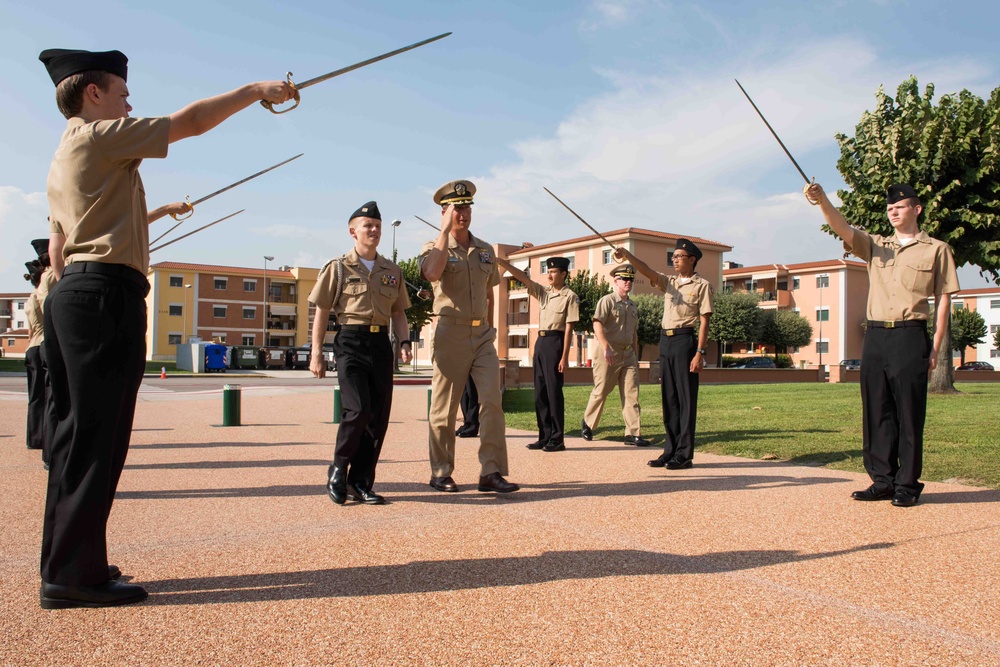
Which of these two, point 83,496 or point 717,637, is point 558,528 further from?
point 83,496

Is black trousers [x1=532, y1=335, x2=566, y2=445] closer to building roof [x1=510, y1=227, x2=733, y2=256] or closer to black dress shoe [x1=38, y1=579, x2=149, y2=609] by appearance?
black dress shoe [x1=38, y1=579, x2=149, y2=609]

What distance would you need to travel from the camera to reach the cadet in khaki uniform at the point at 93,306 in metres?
3.10

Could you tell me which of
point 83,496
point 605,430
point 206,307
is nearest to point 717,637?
point 83,496

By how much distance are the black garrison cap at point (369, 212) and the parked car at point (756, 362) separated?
172 ft

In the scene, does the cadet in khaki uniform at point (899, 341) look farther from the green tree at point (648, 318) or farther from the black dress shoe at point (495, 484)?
the green tree at point (648, 318)

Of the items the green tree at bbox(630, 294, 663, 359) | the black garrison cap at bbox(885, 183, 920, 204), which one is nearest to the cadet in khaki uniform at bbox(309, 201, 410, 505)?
the black garrison cap at bbox(885, 183, 920, 204)

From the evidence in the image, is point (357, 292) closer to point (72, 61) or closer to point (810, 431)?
point (72, 61)

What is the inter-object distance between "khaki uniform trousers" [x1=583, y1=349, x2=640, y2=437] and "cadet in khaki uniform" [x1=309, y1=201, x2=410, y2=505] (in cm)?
415

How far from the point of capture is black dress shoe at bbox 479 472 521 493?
18.9ft

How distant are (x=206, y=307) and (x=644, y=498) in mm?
81250

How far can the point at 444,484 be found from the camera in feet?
19.3

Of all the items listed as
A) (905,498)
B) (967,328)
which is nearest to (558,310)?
(905,498)

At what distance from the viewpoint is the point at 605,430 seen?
10.8 meters

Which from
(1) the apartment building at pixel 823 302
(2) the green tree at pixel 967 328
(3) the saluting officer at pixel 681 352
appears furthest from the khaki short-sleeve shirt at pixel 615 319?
(2) the green tree at pixel 967 328
